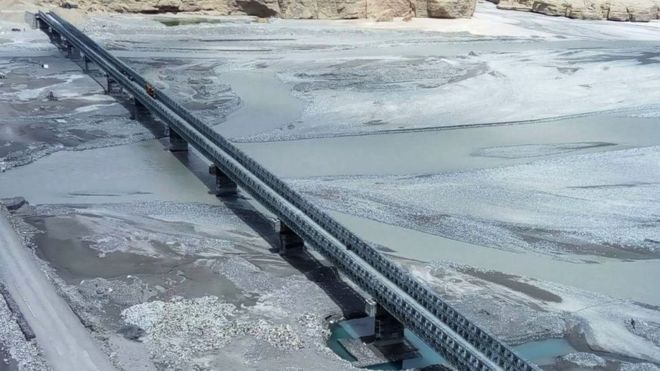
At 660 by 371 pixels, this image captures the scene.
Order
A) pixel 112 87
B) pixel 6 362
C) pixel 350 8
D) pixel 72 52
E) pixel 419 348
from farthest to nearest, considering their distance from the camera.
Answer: pixel 350 8 → pixel 72 52 → pixel 112 87 → pixel 419 348 → pixel 6 362

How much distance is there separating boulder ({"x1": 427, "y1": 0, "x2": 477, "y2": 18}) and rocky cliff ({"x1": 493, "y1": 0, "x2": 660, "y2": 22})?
351 cm

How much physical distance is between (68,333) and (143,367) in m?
0.76

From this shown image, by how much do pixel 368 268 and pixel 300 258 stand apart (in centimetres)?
130

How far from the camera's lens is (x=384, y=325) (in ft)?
21.1

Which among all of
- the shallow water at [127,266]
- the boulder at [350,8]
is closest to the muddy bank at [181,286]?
the shallow water at [127,266]

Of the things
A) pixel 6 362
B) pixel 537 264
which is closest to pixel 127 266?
pixel 6 362

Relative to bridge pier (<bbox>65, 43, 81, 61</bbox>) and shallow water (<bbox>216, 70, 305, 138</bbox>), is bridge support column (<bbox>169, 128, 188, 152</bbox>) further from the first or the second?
bridge pier (<bbox>65, 43, 81, 61</bbox>)

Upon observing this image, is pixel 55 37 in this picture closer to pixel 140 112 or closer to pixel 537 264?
pixel 140 112

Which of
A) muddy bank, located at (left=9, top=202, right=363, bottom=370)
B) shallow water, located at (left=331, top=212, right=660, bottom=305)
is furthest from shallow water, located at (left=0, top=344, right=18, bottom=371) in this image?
shallow water, located at (left=331, top=212, right=660, bottom=305)

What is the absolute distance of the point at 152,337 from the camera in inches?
247

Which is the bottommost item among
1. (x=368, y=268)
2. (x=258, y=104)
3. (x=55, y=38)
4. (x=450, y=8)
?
(x=368, y=268)

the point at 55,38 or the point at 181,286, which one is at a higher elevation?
the point at 55,38

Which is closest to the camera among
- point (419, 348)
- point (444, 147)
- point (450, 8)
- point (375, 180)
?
point (419, 348)

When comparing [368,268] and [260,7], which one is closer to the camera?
[368,268]
